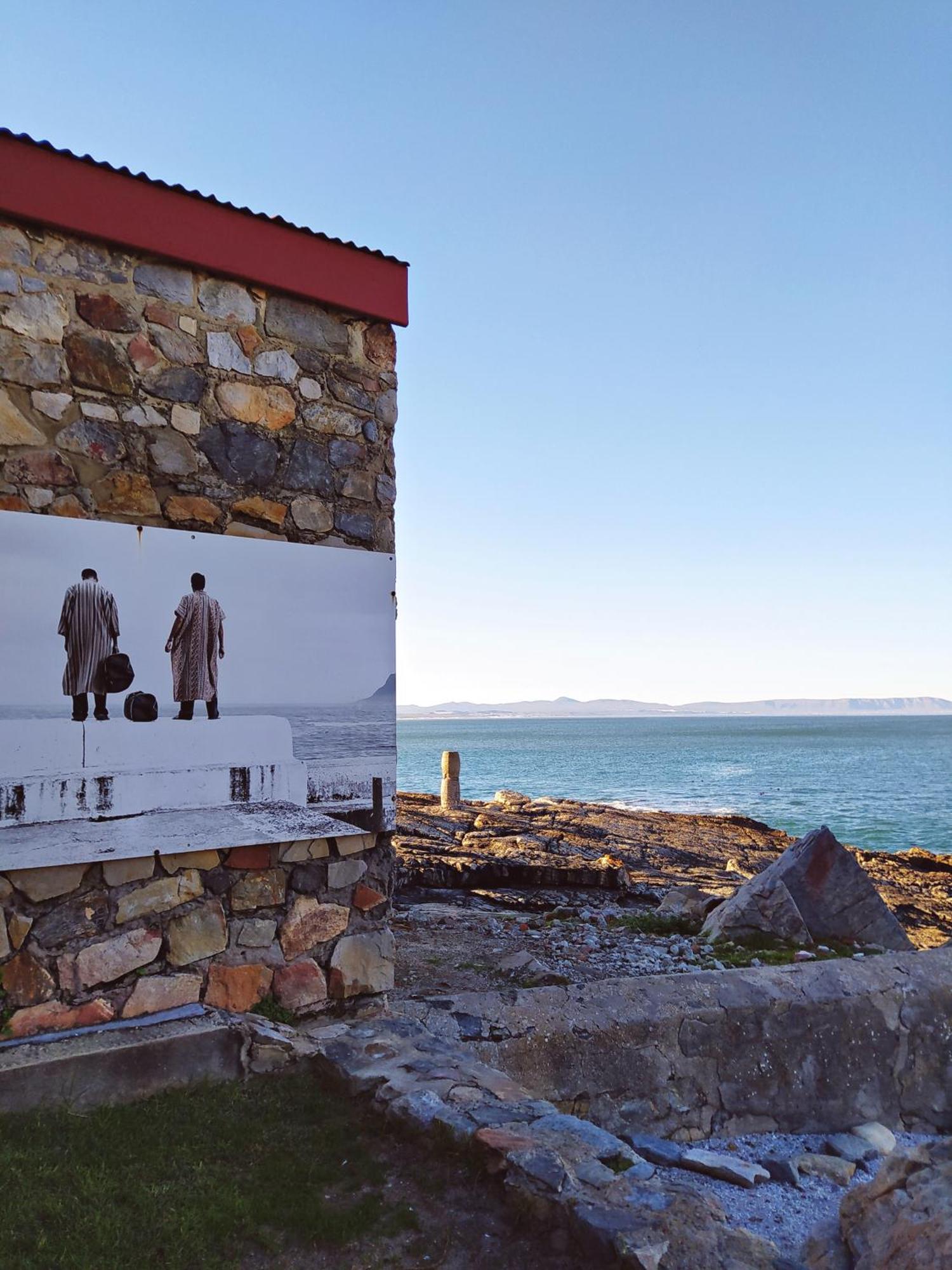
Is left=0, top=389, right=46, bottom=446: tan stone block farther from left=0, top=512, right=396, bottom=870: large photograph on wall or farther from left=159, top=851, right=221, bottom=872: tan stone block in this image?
left=159, top=851, right=221, bottom=872: tan stone block

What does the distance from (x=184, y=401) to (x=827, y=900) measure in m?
7.50

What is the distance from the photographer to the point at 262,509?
16.6 ft

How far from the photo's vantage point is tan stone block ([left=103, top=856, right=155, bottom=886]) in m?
4.44

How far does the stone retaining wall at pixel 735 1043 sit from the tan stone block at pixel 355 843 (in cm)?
106

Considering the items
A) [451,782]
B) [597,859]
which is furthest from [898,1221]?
[451,782]

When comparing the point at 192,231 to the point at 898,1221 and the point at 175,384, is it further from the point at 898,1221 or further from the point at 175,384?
the point at 898,1221

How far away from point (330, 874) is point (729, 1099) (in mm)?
3124

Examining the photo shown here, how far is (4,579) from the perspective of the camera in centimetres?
420

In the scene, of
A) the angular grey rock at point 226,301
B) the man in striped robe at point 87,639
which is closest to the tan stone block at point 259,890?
the man in striped robe at point 87,639

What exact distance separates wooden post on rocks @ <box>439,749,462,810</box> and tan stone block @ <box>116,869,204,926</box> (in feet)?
51.4

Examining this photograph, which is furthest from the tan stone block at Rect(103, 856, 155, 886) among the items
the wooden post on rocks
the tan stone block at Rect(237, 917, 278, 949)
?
the wooden post on rocks

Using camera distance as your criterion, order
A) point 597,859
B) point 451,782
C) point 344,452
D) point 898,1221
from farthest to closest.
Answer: point 451,782
point 597,859
point 344,452
point 898,1221

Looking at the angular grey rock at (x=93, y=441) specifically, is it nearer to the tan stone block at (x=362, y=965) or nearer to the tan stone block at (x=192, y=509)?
the tan stone block at (x=192, y=509)

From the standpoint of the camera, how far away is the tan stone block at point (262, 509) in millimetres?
4984
